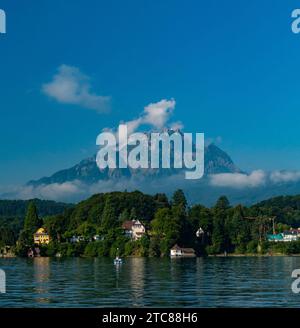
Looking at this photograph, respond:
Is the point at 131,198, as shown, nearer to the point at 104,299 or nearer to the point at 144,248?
the point at 144,248

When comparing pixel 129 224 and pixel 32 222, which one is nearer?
pixel 32 222

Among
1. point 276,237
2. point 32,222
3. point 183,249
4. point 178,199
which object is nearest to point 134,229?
point 183,249

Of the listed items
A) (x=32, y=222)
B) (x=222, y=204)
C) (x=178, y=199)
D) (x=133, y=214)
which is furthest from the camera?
(x=178, y=199)

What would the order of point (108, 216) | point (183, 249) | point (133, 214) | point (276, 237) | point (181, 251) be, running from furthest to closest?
point (133, 214)
point (276, 237)
point (108, 216)
point (183, 249)
point (181, 251)

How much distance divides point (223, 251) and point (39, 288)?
3277 inches

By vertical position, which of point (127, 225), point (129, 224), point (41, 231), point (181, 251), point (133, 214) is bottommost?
point (181, 251)

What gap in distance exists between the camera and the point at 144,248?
4353 inches

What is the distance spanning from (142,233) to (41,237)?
61.5 ft

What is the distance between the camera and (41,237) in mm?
123875

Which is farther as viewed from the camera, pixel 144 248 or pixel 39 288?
pixel 144 248

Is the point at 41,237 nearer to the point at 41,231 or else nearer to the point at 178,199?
the point at 41,231
